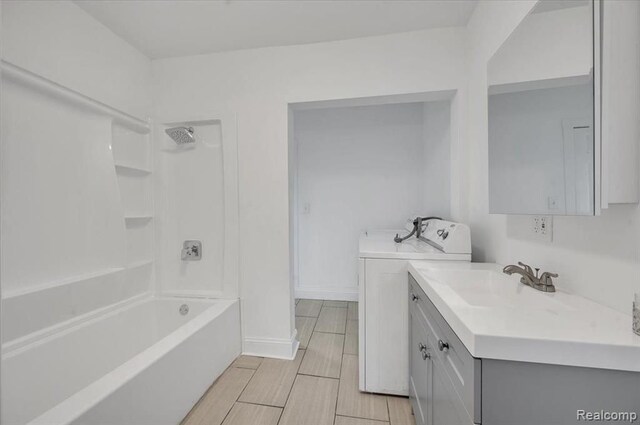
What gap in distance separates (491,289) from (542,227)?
0.34 meters

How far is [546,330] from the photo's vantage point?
0.62m

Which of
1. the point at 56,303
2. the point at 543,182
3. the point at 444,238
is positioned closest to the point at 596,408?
the point at 543,182

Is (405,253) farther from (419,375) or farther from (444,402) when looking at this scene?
(444,402)

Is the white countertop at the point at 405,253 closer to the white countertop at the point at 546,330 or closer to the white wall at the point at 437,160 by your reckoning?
the white countertop at the point at 546,330

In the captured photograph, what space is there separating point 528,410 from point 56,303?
224 cm

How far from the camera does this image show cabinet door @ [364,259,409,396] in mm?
1502

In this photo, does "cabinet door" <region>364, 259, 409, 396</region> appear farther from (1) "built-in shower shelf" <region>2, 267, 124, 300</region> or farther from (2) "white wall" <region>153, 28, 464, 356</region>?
(1) "built-in shower shelf" <region>2, 267, 124, 300</region>

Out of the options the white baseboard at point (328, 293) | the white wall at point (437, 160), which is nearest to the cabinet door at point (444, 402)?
the white wall at point (437, 160)

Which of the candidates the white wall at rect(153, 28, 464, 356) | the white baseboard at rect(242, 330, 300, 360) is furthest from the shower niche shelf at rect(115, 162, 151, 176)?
the white baseboard at rect(242, 330, 300, 360)

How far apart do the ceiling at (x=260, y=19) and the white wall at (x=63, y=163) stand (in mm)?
207

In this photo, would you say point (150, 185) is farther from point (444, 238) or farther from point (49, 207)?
point (444, 238)

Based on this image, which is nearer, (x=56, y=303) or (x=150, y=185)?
(x=56, y=303)

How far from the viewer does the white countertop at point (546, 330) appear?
22.0 inches

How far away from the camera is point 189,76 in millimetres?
2133
